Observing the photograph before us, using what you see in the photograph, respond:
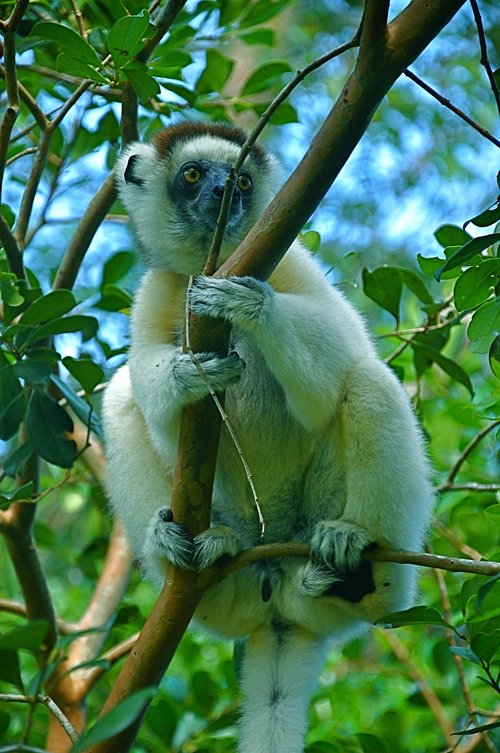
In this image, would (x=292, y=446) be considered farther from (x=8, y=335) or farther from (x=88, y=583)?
(x=88, y=583)

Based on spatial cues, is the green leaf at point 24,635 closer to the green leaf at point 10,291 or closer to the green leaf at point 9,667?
the green leaf at point 9,667

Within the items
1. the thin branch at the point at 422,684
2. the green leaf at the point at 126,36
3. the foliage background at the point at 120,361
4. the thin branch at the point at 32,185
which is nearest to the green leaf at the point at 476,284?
the foliage background at the point at 120,361

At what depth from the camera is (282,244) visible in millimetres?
3229

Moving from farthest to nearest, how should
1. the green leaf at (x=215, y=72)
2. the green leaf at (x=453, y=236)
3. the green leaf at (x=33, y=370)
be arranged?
the green leaf at (x=215, y=72)
the green leaf at (x=33, y=370)
the green leaf at (x=453, y=236)

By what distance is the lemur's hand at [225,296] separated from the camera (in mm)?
3553

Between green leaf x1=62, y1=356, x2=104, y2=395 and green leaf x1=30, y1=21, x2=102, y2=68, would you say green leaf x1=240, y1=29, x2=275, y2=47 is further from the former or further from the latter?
green leaf x1=62, y1=356, x2=104, y2=395

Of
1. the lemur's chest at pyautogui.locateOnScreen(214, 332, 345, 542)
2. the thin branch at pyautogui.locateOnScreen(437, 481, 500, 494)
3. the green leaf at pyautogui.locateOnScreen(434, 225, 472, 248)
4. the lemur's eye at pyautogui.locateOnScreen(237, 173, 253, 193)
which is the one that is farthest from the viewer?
the lemur's eye at pyautogui.locateOnScreen(237, 173, 253, 193)

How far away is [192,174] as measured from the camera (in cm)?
512

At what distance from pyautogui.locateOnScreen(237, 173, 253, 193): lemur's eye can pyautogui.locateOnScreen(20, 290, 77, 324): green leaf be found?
133 cm

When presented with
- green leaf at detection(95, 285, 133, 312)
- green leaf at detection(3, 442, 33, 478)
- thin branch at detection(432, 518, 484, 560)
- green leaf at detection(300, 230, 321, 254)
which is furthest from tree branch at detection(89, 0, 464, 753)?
thin branch at detection(432, 518, 484, 560)

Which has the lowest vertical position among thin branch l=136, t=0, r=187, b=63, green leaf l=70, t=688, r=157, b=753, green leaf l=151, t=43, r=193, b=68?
green leaf l=70, t=688, r=157, b=753

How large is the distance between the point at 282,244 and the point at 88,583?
4959 millimetres

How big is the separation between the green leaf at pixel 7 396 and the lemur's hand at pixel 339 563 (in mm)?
1504

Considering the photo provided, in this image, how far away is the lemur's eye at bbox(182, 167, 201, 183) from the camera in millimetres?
5105
